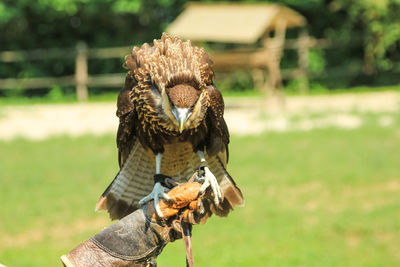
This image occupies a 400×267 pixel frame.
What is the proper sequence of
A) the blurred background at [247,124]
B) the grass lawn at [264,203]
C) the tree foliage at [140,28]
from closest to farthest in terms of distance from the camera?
the grass lawn at [264,203] < the blurred background at [247,124] < the tree foliage at [140,28]

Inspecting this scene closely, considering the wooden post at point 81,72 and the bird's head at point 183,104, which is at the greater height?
the wooden post at point 81,72

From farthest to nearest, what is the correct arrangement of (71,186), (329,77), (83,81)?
(329,77) → (83,81) → (71,186)

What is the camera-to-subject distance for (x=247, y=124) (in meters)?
12.1

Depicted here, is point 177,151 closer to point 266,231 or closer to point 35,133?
point 266,231

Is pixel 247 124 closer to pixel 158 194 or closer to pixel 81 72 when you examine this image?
pixel 81 72

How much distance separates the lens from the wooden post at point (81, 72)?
1739 cm

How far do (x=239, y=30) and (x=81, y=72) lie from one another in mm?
6374

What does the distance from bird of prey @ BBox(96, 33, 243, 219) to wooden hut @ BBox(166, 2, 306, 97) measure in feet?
34.6

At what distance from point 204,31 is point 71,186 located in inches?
284

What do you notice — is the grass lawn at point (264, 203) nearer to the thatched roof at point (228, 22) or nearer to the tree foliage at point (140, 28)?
the thatched roof at point (228, 22)

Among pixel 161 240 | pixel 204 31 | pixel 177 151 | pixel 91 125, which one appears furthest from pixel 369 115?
pixel 161 240

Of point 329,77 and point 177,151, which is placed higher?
point 329,77

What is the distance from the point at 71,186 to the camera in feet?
25.6

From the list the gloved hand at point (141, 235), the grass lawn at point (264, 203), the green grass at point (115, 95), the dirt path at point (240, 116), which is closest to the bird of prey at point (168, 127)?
the gloved hand at point (141, 235)
